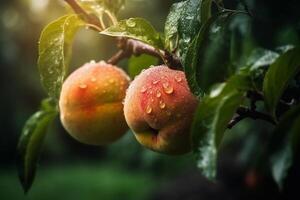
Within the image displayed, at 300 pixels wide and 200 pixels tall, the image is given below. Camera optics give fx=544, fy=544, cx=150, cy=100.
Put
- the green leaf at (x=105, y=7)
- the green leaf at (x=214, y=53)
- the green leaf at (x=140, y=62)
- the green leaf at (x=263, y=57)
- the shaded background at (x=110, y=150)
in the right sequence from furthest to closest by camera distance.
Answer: the shaded background at (x=110, y=150), the green leaf at (x=140, y=62), the green leaf at (x=105, y=7), the green leaf at (x=263, y=57), the green leaf at (x=214, y=53)

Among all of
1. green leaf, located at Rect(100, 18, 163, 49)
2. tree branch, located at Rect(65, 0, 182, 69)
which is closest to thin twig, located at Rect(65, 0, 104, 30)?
tree branch, located at Rect(65, 0, 182, 69)

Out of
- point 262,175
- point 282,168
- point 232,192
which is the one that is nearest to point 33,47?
point 232,192

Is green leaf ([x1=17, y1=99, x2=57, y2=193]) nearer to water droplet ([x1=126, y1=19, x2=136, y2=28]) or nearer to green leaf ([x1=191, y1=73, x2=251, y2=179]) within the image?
water droplet ([x1=126, y1=19, x2=136, y2=28])

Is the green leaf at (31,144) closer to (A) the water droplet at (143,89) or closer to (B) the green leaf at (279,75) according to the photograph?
(A) the water droplet at (143,89)

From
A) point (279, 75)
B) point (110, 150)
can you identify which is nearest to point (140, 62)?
point (279, 75)

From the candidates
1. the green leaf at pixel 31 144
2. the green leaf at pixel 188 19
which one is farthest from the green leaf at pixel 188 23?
the green leaf at pixel 31 144

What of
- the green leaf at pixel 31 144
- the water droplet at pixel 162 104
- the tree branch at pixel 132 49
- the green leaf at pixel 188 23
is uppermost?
the green leaf at pixel 188 23

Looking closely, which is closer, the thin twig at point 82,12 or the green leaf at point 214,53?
the green leaf at point 214,53

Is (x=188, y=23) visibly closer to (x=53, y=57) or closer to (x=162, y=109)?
(x=162, y=109)
